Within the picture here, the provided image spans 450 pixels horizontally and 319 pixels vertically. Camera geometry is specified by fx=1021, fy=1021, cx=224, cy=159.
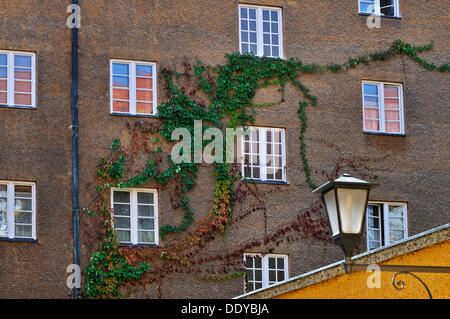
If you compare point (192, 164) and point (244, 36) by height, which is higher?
point (244, 36)

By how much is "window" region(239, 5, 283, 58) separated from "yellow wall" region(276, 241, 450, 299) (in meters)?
12.1

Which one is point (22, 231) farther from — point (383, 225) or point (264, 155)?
point (383, 225)

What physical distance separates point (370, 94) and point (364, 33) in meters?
1.78

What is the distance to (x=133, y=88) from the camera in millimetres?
26828

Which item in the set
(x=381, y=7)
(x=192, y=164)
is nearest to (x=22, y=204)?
(x=192, y=164)

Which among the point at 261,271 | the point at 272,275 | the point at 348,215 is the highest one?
the point at 261,271

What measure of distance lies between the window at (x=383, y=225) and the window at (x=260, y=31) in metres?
5.08

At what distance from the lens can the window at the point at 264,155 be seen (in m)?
27.6

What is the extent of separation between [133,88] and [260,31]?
4.06 metres

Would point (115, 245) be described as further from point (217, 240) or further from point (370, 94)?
point (370, 94)

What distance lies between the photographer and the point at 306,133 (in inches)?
1107

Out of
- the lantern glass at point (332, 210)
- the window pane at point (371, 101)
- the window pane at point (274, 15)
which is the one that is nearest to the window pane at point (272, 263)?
the window pane at point (371, 101)
